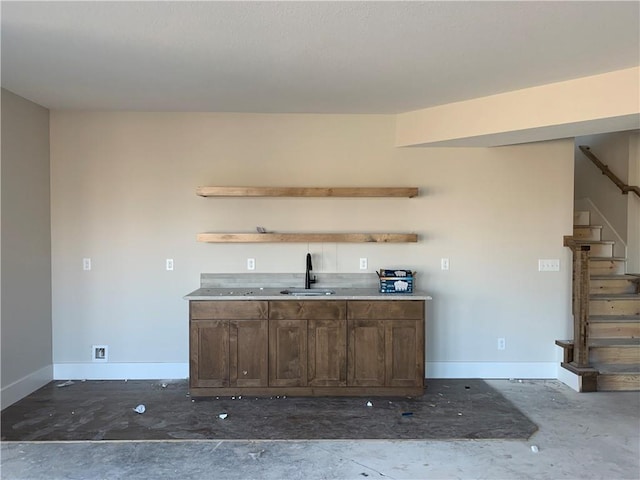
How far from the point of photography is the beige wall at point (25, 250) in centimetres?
337

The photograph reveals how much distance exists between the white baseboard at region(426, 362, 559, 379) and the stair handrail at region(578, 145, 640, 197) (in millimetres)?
2248

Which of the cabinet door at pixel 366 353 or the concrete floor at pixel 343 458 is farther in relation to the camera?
the cabinet door at pixel 366 353

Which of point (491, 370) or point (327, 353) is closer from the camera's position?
point (327, 353)

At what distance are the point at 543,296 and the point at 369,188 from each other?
2015 millimetres

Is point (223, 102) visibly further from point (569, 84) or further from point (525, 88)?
point (569, 84)

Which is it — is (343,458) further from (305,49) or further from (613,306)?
(613,306)

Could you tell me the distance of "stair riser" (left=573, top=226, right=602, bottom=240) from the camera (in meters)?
Result: 5.00

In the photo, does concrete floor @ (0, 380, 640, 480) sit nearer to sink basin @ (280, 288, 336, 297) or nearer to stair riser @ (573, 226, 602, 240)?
sink basin @ (280, 288, 336, 297)

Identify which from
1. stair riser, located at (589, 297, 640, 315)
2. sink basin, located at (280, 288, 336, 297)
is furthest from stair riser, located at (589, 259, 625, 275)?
sink basin, located at (280, 288, 336, 297)

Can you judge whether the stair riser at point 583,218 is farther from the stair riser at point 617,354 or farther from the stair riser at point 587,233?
the stair riser at point 617,354

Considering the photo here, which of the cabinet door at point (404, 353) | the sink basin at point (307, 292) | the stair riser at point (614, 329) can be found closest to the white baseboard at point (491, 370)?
the stair riser at point (614, 329)

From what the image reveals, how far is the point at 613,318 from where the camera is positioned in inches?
163

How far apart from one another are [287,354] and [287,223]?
123 cm

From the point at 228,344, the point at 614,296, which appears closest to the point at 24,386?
the point at 228,344
